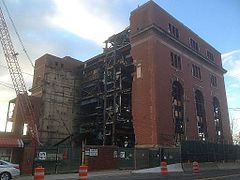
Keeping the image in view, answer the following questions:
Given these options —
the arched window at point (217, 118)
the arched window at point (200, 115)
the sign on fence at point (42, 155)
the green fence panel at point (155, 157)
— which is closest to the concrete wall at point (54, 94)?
the arched window at point (200, 115)

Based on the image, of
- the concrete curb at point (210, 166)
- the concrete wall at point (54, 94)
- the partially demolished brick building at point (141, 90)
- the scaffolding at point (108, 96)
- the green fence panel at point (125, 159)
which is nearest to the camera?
the concrete curb at point (210, 166)

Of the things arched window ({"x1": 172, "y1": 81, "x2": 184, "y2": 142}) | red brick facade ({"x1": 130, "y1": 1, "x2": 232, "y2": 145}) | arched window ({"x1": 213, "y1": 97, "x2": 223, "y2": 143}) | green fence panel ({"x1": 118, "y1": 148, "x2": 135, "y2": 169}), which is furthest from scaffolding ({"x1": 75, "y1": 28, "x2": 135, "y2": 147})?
arched window ({"x1": 213, "y1": 97, "x2": 223, "y2": 143})

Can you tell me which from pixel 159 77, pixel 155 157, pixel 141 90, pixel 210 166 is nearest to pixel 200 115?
pixel 159 77

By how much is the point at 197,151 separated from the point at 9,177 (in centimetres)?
2190

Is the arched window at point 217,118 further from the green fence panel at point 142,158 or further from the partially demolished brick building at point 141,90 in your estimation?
the green fence panel at point 142,158

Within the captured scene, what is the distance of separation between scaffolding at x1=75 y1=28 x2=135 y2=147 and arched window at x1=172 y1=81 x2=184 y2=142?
25.0 feet

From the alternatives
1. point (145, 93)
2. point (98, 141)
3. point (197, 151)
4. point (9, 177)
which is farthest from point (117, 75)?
point (9, 177)

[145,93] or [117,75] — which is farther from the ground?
[117,75]

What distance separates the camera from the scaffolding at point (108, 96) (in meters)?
50.8

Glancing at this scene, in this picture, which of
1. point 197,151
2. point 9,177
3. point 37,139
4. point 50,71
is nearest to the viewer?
point 9,177

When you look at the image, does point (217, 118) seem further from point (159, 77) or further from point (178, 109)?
point (159, 77)

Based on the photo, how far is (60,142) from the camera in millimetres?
57062

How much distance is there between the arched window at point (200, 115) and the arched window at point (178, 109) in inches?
253

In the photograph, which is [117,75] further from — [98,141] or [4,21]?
[4,21]
